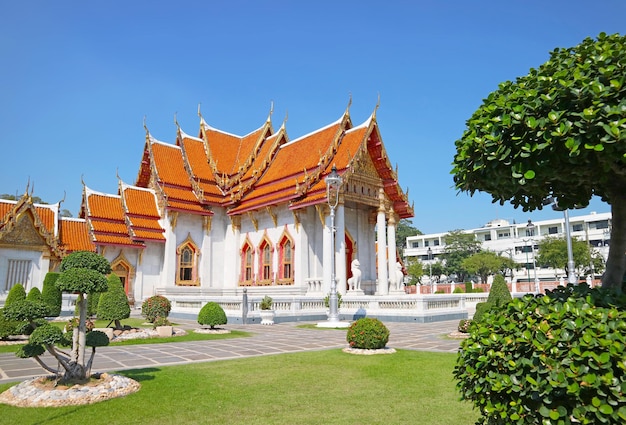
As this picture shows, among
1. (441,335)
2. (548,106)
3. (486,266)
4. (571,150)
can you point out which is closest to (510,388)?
(571,150)

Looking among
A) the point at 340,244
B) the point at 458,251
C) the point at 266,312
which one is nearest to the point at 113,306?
the point at 266,312

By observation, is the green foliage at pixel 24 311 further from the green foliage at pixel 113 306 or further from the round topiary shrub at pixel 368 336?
the green foliage at pixel 113 306

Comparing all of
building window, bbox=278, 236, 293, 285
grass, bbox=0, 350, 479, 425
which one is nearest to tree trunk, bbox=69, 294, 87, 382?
grass, bbox=0, 350, 479, 425

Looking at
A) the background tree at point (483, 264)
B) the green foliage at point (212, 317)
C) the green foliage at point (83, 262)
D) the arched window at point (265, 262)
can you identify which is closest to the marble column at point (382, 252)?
the arched window at point (265, 262)

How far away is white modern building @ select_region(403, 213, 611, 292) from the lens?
2623 inches

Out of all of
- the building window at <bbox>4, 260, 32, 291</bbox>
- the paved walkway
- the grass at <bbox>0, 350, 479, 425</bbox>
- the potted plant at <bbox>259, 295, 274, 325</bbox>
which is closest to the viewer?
the grass at <bbox>0, 350, 479, 425</bbox>

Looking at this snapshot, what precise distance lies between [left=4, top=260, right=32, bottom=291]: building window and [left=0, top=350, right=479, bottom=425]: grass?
801 inches

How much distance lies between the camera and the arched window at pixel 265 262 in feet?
89.7

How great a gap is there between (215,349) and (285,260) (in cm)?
1536

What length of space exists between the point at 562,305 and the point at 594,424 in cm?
71

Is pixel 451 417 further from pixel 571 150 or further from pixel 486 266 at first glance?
pixel 486 266

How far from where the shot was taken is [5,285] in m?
24.0

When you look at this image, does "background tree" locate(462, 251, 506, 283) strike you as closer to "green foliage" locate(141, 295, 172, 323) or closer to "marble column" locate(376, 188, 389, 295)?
"marble column" locate(376, 188, 389, 295)

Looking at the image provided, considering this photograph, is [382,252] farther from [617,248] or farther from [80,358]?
[617,248]
